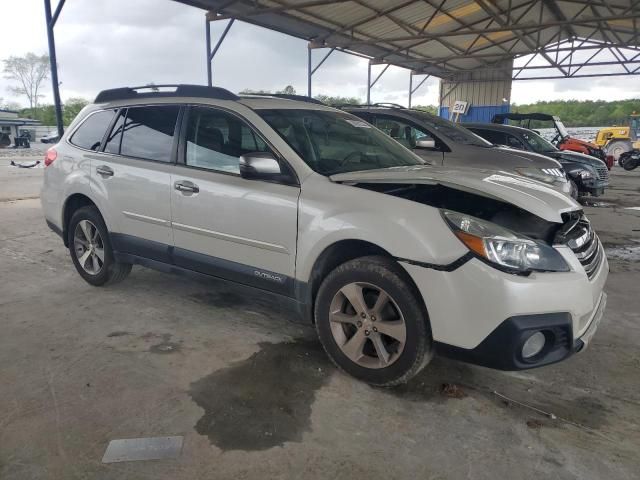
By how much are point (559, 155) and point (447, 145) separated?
4.22 m

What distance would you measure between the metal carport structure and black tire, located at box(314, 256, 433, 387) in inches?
342

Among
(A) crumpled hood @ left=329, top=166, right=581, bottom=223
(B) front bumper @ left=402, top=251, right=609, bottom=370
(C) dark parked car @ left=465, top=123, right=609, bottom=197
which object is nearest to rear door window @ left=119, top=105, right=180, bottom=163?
(A) crumpled hood @ left=329, top=166, right=581, bottom=223

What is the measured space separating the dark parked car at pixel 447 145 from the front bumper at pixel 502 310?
4297 millimetres

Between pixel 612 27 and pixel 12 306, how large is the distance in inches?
762

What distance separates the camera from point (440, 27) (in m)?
17.0

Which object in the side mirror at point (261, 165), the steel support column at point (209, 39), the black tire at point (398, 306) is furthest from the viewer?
the steel support column at point (209, 39)

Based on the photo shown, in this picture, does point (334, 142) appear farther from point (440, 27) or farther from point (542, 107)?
point (542, 107)

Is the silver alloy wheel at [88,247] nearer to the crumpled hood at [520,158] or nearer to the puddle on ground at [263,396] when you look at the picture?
the puddle on ground at [263,396]

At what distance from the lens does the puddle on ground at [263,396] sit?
7.63 ft

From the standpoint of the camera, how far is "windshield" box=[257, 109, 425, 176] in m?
3.15

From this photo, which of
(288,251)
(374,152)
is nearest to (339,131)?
(374,152)

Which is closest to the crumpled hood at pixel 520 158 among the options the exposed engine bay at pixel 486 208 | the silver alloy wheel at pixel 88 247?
the exposed engine bay at pixel 486 208

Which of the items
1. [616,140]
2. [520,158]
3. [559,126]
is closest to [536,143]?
[520,158]

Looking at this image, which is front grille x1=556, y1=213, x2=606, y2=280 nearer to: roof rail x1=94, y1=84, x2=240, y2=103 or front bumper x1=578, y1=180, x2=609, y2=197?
roof rail x1=94, y1=84, x2=240, y2=103
